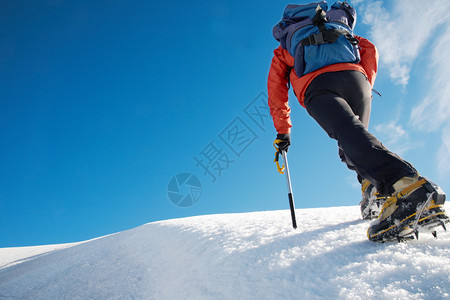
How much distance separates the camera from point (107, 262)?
2346mm

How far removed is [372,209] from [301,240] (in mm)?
886

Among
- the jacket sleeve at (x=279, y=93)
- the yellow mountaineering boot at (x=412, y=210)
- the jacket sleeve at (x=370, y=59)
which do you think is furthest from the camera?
the jacket sleeve at (x=279, y=93)

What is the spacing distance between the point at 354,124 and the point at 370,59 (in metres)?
1.25

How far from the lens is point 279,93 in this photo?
2.65m

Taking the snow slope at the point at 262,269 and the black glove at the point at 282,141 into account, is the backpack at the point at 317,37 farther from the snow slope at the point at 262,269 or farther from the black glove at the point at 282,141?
the snow slope at the point at 262,269

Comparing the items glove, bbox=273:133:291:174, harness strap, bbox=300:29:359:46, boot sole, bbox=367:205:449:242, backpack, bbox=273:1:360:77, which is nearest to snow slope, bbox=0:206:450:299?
boot sole, bbox=367:205:449:242

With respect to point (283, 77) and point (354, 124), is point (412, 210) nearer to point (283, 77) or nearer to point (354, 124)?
point (354, 124)

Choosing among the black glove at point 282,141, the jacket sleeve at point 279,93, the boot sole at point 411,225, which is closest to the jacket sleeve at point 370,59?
the jacket sleeve at point 279,93

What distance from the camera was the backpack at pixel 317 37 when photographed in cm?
194

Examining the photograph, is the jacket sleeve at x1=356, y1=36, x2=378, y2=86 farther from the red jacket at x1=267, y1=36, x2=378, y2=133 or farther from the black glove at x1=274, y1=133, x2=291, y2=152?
the black glove at x1=274, y1=133, x2=291, y2=152

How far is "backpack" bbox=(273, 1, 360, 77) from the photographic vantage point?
76.5 inches

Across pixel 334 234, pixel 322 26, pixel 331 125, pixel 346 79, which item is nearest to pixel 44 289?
pixel 334 234

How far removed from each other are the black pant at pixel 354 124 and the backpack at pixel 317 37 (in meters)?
0.16

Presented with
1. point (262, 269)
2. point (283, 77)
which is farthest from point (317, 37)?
point (262, 269)
